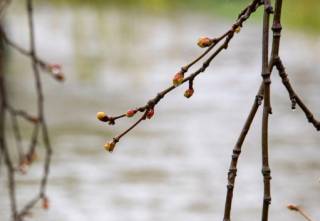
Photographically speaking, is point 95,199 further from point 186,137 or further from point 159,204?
point 186,137

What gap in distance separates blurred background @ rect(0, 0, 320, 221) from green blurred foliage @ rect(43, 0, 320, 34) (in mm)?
67

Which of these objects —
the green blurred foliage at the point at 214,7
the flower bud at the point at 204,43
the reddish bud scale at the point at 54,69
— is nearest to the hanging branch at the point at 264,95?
the flower bud at the point at 204,43

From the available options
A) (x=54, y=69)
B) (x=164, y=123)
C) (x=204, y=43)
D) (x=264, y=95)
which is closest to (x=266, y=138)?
(x=264, y=95)

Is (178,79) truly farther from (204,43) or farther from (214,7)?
(214,7)

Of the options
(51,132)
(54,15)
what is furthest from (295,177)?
(54,15)

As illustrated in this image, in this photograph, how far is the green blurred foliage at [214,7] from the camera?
55.2 ft

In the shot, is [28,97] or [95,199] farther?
[28,97]

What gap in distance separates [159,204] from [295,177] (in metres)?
1.32

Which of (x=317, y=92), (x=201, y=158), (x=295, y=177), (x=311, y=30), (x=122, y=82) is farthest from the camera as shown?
(x=311, y=30)

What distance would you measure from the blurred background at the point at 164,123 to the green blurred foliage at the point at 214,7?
0.22ft

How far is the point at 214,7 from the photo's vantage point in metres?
20.3

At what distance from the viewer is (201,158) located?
7883mm

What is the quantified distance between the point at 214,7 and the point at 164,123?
11.4m

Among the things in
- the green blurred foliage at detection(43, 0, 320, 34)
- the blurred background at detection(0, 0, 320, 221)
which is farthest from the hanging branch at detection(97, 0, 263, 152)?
the green blurred foliage at detection(43, 0, 320, 34)
